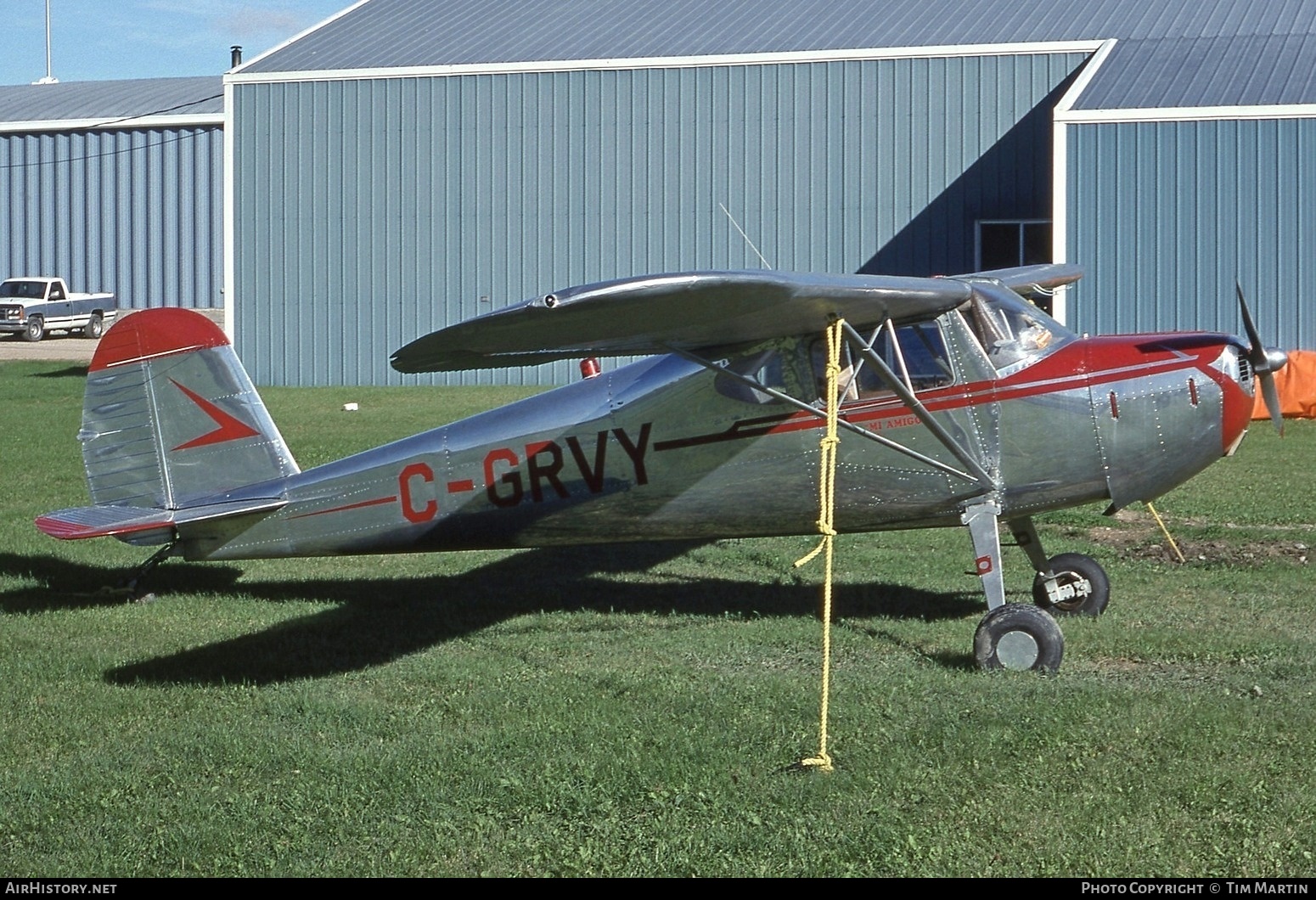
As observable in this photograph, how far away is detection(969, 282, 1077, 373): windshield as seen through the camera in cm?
846

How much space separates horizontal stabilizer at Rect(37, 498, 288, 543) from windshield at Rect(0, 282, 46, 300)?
36415mm

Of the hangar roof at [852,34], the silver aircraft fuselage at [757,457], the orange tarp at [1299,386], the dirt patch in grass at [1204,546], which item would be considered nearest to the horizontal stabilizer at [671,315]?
the silver aircraft fuselage at [757,457]

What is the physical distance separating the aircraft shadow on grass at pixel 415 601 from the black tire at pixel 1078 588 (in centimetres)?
52

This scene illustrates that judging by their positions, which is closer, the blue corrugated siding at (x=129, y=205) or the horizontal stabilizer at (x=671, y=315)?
the horizontal stabilizer at (x=671, y=315)

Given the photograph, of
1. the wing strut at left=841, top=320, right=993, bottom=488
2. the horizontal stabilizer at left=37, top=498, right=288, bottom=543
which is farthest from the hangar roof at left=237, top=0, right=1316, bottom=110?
the horizontal stabilizer at left=37, top=498, right=288, bottom=543

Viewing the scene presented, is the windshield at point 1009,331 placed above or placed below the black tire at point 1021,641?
above

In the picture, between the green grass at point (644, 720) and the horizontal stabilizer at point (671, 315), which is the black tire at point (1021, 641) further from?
the horizontal stabilizer at point (671, 315)

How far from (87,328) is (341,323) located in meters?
17.2

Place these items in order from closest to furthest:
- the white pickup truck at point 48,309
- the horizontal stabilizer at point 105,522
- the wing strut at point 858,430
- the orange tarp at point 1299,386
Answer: the wing strut at point 858,430 → the horizontal stabilizer at point 105,522 → the orange tarp at point 1299,386 → the white pickup truck at point 48,309

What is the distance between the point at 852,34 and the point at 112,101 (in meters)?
29.1

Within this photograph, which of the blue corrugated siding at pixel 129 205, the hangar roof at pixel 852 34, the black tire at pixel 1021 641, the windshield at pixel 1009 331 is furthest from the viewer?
the blue corrugated siding at pixel 129 205

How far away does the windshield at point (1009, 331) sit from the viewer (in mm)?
8461

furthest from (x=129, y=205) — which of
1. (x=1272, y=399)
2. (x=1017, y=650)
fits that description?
Answer: (x=1017, y=650)

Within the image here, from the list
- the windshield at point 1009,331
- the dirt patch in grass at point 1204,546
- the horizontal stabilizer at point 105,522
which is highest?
the windshield at point 1009,331
